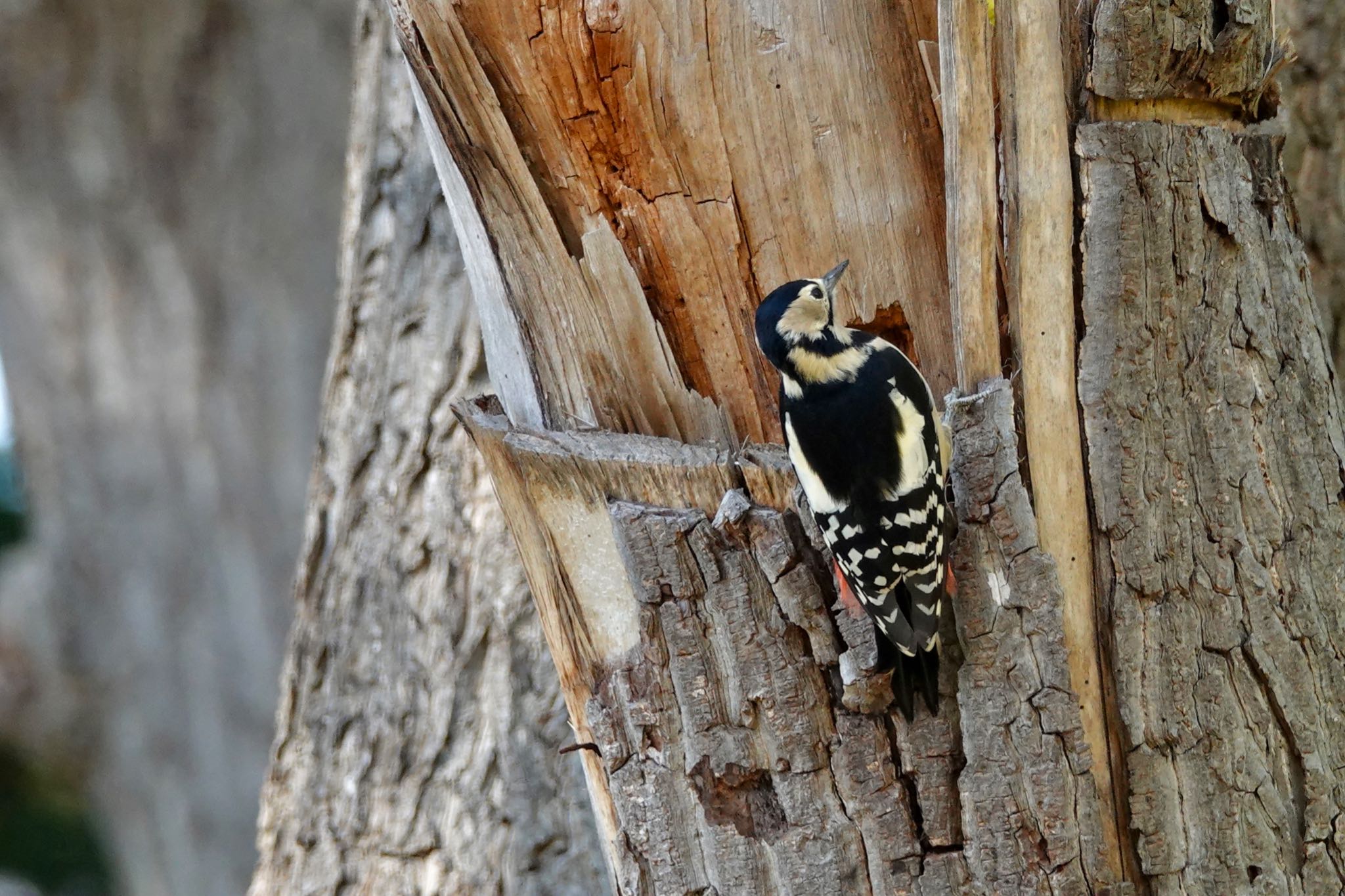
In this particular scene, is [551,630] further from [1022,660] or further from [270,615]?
[270,615]

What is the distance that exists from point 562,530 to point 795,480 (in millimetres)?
462

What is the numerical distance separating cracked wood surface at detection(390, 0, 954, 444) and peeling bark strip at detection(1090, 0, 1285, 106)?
337 millimetres

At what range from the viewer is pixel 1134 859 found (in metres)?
1.79

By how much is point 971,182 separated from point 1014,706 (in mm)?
880

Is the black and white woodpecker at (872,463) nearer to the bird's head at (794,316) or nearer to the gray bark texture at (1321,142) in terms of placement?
the bird's head at (794,316)

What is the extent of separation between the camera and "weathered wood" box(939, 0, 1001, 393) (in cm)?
181

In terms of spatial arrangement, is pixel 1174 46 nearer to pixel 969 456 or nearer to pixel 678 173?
pixel 969 456

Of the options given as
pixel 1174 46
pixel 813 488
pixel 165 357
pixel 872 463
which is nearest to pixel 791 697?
pixel 813 488

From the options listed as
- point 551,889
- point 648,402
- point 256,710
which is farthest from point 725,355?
point 256,710

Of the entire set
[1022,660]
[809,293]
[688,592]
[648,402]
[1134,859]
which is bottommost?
[1134,859]

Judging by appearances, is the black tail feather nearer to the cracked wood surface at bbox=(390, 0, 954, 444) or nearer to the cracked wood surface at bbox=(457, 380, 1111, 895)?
the cracked wood surface at bbox=(457, 380, 1111, 895)

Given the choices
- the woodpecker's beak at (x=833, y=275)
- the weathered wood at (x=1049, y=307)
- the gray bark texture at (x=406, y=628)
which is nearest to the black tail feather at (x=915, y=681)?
the weathered wood at (x=1049, y=307)

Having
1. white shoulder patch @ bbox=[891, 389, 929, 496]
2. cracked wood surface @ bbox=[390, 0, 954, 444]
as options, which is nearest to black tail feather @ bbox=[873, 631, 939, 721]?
white shoulder patch @ bbox=[891, 389, 929, 496]

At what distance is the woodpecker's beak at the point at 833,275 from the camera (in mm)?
2045
